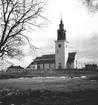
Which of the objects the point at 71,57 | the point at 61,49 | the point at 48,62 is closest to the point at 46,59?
the point at 48,62

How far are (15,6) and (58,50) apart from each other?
68579 millimetres

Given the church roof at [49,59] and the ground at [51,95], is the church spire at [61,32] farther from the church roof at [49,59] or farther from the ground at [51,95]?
the ground at [51,95]

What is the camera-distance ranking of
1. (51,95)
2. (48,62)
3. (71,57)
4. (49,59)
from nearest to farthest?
(51,95)
(71,57)
(48,62)
(49,59)

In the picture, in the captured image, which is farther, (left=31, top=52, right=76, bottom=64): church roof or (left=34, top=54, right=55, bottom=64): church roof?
(left=34, top=54, right=55, bottom=64): church roof

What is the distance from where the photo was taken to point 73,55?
8788cm

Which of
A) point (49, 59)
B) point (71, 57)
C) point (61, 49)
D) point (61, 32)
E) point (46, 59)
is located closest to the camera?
point (61, 32)

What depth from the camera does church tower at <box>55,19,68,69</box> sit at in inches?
3194

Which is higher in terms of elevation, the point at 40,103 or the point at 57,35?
the point at 57,35

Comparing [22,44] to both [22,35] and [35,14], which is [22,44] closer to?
[22,35]

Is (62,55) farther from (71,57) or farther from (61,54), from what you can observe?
(71,57)

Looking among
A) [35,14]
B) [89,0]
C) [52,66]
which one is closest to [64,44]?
[52,66]

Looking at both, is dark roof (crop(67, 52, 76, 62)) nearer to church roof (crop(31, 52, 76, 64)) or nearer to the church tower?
church roof (crop(31, 52, 76, 64))

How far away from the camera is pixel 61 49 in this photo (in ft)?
272

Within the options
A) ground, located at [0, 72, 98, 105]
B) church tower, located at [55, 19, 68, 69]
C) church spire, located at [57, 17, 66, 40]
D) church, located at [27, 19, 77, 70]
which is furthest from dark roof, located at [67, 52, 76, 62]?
ground, located at [0, 72, 98, 105]
